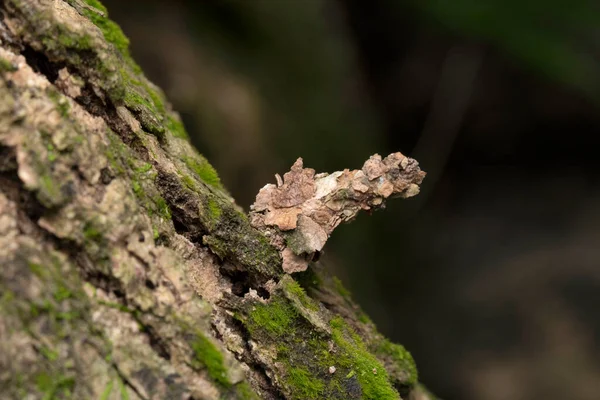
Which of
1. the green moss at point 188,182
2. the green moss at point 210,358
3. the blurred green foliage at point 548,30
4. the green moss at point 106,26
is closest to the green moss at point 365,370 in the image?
the green moss at point 210,358

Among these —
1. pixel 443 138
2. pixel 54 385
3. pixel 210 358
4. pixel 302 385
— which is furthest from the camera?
pixel 443 138

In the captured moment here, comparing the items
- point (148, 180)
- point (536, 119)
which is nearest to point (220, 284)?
point (148, 180)

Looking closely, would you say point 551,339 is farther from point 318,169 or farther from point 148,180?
point 148,180

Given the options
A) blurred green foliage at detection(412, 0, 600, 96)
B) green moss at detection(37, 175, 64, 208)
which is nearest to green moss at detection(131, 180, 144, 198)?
green moss at detection(37, 175, 64, 208)

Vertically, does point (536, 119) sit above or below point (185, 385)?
above

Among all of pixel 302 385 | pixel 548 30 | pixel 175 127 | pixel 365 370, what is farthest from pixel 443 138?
pixel 302 385

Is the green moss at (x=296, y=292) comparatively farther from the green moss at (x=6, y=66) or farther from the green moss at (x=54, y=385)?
the green moss at (x=6, y=66)

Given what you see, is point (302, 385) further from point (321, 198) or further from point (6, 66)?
point (6, 66)
